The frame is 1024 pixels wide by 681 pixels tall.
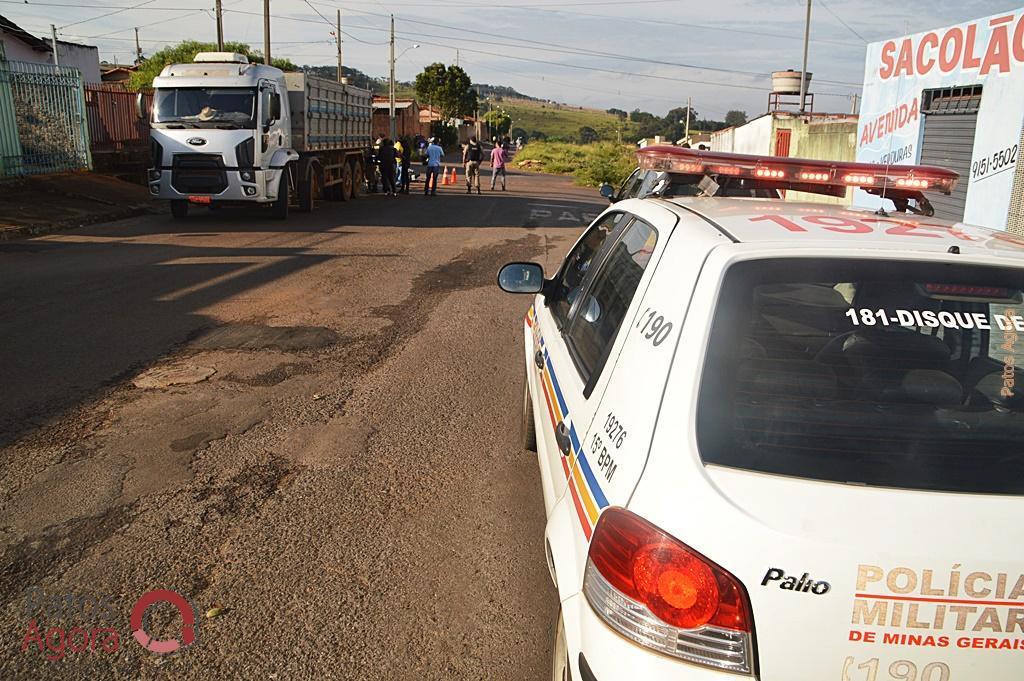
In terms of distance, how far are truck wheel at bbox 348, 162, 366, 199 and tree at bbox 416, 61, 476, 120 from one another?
56.2 meters

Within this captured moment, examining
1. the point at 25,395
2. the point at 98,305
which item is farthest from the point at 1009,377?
the point at 98,305

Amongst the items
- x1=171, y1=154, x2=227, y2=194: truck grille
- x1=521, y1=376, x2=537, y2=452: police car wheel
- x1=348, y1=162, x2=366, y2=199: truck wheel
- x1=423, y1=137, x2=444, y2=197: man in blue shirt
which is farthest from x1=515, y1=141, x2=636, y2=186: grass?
x1=521, y1=376, x2=537, y2=452: police car wheel

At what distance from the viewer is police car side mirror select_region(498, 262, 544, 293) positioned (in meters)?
4.50

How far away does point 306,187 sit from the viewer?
20.1 meters

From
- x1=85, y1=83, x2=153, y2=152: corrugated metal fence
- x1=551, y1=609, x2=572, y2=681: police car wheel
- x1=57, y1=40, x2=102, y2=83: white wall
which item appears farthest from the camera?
x1=57, y1=40, x2=102, y2=83: white wall

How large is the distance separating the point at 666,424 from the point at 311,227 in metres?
16.2

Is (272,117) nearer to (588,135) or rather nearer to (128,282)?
(128,282)

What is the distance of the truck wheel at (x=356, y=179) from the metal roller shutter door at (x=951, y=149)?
16.5 metres

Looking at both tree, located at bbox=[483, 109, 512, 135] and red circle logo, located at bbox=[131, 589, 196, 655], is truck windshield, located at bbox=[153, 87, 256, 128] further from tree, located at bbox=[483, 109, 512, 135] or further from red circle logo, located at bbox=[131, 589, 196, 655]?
tree, located at bbox=[483, 109, 512, 135]

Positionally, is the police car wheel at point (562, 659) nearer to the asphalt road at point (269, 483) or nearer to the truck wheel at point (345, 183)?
the asphalt road at point (269, 483)

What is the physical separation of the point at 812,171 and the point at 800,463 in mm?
2557

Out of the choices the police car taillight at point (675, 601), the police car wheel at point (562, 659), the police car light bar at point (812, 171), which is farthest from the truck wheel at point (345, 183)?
the police car taillight at point (675, 601)

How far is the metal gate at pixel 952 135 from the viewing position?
1171cm

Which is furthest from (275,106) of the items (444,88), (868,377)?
(444,88)
